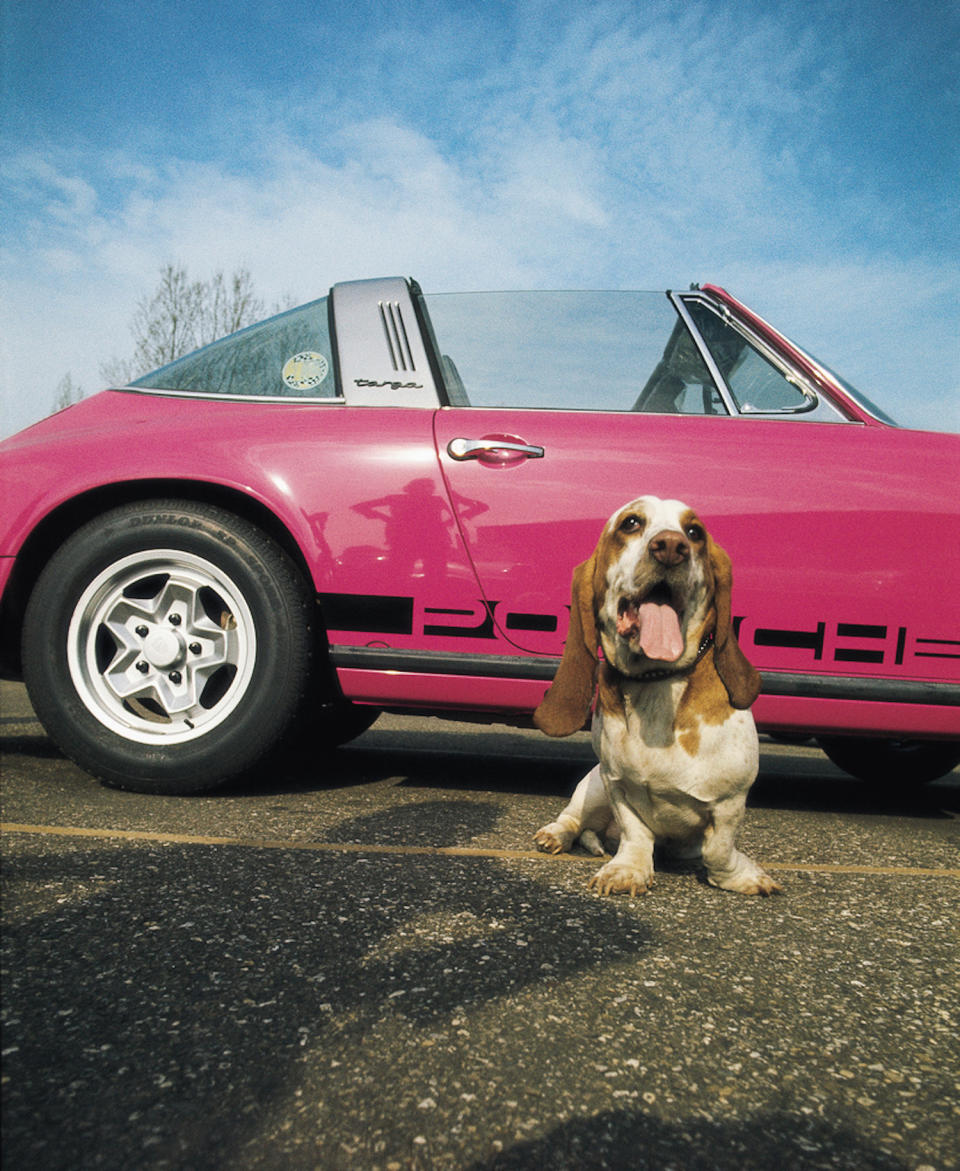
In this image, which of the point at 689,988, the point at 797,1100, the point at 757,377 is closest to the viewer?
the point at 797,1100

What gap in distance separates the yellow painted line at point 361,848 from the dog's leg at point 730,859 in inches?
11.3

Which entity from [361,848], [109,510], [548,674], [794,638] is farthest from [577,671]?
[109,510]

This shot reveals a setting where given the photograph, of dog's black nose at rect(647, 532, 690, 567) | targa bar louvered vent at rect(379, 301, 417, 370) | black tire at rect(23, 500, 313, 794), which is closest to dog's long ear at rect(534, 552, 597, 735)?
dog's black nose at rect(647, 532, 690, 567)

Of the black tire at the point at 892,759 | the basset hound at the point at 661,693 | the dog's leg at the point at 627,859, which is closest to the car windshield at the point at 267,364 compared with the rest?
the basset hound at the point at 661,693

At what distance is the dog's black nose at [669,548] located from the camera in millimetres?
1804

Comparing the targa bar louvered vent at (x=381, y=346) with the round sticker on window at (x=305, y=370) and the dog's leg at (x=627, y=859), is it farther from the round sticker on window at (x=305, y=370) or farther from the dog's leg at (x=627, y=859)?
the dog's leg at (x=627, y=859)

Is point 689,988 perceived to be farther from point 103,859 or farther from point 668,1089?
point 103,859

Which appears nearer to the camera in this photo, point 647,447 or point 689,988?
point 689,988

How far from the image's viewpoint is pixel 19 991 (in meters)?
1.29

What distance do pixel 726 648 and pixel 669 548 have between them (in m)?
0.32

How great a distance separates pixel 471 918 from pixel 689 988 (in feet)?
1.49

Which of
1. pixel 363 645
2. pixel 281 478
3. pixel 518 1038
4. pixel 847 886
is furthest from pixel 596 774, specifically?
pixel 281 478

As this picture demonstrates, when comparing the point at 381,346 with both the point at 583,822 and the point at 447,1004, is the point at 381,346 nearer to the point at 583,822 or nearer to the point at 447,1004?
the point at 583,822

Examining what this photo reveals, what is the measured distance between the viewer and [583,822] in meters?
2.30
